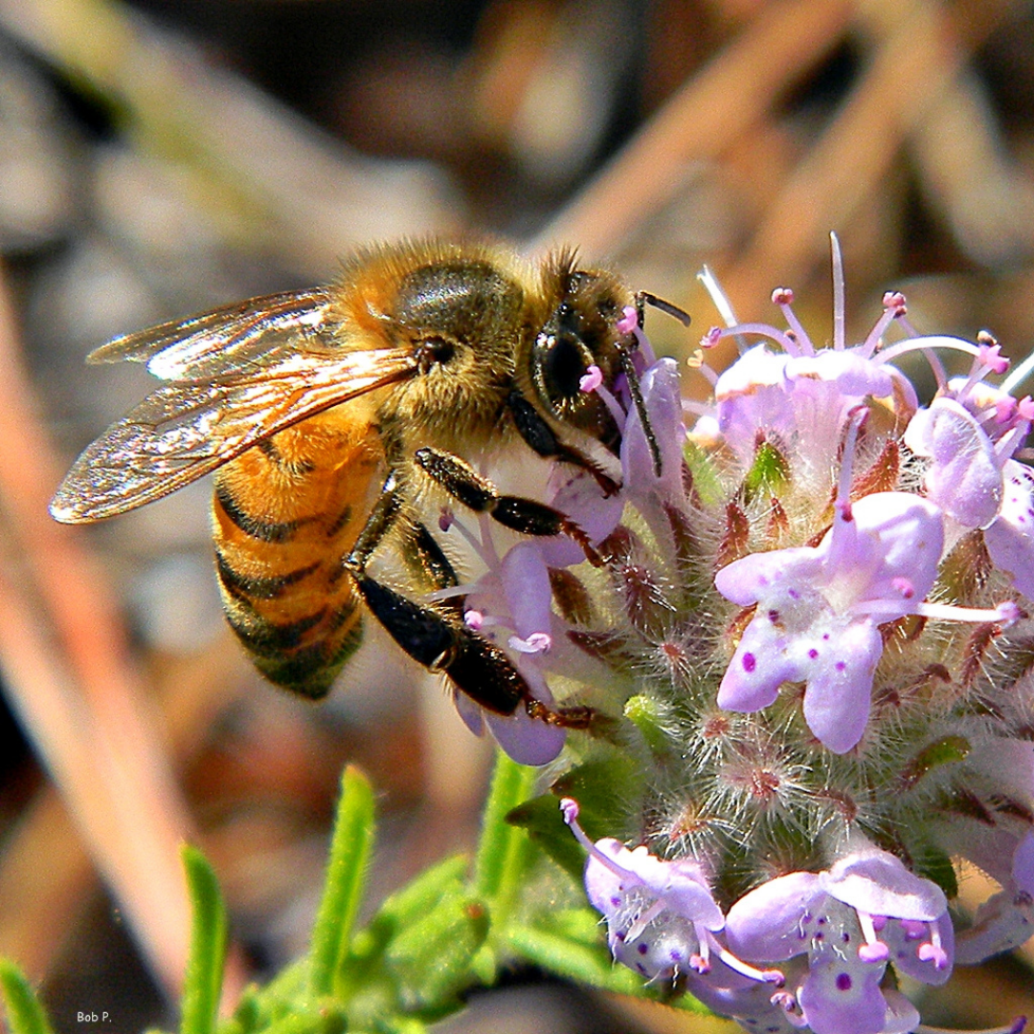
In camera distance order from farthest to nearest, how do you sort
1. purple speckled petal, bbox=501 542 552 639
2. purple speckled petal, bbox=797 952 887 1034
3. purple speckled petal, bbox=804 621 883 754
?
purple speckled petal, bbox=501 542 552 639 < purple speckled petal, bbox=797 952 887 1034 < purple speckled petal, bbox=804 621 883 754

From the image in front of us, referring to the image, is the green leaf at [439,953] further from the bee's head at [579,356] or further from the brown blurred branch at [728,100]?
the brown blurred branch at [728,100]

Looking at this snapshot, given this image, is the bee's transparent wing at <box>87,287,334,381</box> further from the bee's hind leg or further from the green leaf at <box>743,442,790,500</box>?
the green leaf at <box>743,442,790,500</box>

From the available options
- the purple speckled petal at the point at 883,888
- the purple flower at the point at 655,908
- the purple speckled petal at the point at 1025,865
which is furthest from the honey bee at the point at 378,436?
the purple speckled petal at the point at 1025,865

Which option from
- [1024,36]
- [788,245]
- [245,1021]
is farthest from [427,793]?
[1024,36]

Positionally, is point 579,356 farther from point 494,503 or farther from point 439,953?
point 439,953

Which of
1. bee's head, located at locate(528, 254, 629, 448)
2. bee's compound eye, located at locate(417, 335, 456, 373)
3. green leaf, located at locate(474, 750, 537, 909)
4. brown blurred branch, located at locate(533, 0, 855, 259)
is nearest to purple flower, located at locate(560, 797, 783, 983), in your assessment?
green leaf, located at locate(474, 750, 537, 909)

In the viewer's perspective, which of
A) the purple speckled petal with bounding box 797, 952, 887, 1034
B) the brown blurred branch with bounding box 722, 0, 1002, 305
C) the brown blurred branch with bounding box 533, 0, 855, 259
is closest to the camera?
the purple speckled petal with bounding box 797, 952, 887, 1034

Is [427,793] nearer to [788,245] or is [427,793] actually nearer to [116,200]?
[788,245]

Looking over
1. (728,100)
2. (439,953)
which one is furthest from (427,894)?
(728,100)
